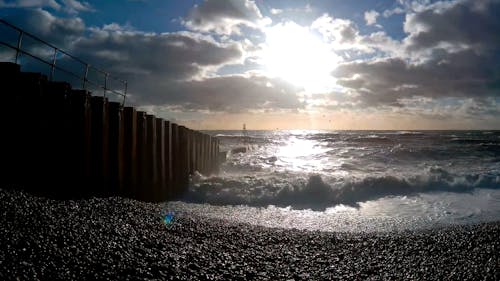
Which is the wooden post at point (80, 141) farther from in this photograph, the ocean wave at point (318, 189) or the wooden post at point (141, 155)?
the ocean wave at point (318, 189)

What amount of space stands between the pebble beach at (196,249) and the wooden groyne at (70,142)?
705mm

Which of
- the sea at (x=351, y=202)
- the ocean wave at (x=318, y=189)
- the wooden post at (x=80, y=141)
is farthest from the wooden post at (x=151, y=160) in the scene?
the wooden post at (x=80, y=141)

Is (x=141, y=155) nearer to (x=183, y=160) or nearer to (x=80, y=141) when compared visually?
(x=80, y=141)

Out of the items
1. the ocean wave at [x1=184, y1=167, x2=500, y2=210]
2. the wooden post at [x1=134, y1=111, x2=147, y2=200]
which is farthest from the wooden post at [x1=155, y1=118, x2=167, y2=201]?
the ocean wave at [x1=184, y1=167, x2=500, y2=210]

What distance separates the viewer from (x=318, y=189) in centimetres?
981

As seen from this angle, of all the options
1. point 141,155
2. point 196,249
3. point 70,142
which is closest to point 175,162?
point 141,155

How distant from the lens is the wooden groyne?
5.15 metres

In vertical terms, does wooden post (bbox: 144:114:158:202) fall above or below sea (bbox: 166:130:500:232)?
above

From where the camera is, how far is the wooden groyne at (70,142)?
16.9 feet

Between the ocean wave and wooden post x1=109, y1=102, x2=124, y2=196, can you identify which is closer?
wooden post x1=109, y1=102, x2=124, y2=196

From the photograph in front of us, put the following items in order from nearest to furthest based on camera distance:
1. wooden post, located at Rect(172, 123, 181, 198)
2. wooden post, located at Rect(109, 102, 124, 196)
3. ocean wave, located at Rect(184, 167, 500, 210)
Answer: wooden post, located at Rect(109, 102, 124, 196) → ocean wave, located at Rect(184, 167, 500, 210) → wooden post, located at Rect(172, 123, 181, 198)

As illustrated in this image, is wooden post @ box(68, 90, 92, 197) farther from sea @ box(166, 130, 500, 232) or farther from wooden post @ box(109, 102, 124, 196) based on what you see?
sea @ box(166, 130, 500, 232)

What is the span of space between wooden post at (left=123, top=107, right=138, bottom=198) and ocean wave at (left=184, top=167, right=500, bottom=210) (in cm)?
245

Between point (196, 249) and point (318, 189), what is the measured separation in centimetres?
617
